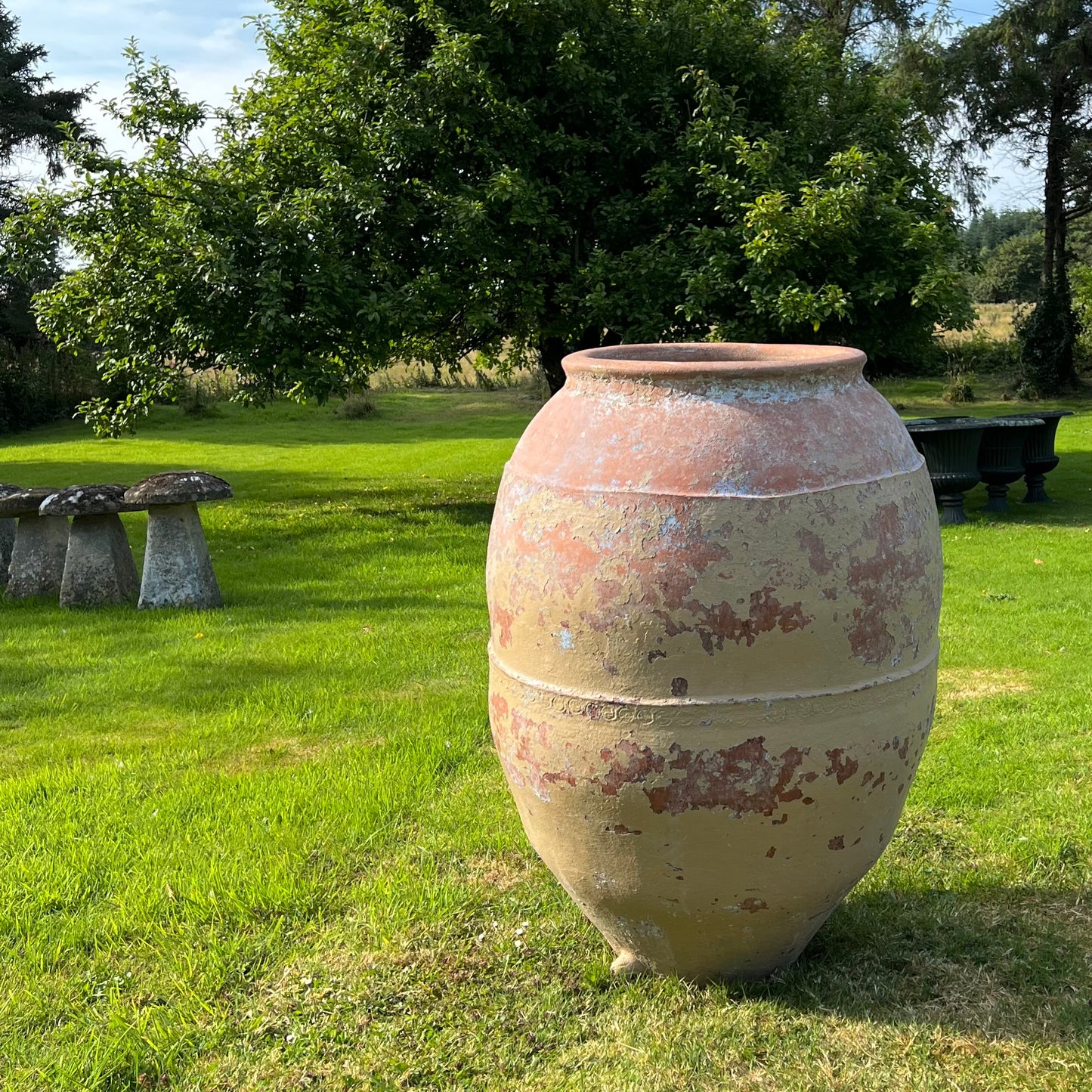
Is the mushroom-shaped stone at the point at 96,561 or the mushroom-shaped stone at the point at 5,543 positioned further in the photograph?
the mushroom-shaped stone at the point at 5,543

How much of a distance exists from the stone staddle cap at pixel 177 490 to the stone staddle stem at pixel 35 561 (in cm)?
150

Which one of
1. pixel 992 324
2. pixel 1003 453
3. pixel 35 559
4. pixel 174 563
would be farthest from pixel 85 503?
pixel 992 324

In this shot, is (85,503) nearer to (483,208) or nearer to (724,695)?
(483,208)

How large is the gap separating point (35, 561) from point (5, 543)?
140cm

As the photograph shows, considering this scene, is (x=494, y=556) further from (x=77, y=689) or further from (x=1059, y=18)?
(x=1059, y=18)

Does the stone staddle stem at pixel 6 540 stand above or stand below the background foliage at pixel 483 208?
below

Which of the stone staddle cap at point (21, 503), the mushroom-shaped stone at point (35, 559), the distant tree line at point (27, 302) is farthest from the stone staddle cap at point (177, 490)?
the distant tree line at point (27, 302)

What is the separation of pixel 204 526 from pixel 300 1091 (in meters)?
10.5

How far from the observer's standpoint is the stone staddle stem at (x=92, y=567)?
9.19 meters

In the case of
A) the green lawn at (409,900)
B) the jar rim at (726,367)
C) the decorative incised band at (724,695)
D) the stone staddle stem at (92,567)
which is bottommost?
the green lawn at (409,900)

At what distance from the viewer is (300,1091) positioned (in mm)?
3232

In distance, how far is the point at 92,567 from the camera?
30.2 feet

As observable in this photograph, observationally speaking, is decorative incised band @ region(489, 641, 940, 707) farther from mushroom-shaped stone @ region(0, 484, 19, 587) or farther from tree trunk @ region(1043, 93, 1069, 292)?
tree trunk @ region(1043, 93, 1069, 292)

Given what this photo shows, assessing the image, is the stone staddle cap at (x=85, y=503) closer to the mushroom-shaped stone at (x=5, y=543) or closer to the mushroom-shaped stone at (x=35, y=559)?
the mushroom-shaped stone at (x=35, y=559)
